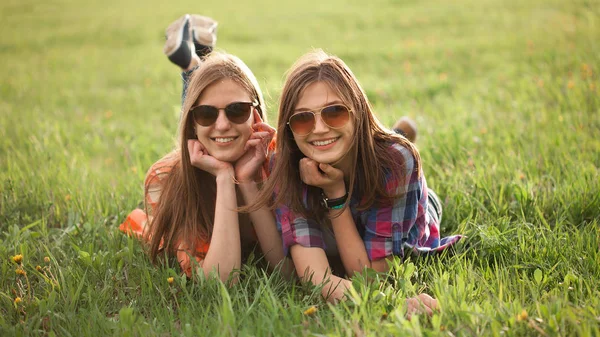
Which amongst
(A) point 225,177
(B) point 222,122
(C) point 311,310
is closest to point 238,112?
(B) point 222,122

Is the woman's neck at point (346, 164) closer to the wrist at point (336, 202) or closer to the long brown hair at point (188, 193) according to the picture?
the wrist at point (336, 202)

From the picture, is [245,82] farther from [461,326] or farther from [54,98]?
[54,98]

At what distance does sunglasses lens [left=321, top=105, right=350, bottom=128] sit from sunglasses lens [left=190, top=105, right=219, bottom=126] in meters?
0.59

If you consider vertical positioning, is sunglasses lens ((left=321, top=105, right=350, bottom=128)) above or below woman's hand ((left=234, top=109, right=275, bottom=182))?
above

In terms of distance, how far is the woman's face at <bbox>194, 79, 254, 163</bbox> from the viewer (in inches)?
114

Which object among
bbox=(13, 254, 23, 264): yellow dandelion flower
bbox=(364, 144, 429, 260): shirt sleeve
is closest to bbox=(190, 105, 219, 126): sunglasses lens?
bbox=(364, 144, 429, 260): shirt sleeve

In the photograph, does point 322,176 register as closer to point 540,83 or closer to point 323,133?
point 323,133

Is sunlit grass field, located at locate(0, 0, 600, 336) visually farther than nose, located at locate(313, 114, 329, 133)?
No

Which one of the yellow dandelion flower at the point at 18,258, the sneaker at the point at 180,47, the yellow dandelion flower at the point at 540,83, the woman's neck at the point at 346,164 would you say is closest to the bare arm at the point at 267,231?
the woman's neck at the point at 346,164

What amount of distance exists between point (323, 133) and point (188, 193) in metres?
0.81

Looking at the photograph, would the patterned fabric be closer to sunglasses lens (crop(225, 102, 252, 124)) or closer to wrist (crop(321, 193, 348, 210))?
sunglasses lens (crop(225, 102, 252, 124))

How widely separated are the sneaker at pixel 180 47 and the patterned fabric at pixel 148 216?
2.88ft

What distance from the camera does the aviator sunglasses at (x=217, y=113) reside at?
2895 mm

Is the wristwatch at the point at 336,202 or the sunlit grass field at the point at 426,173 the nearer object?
A: the sunlit grass field at the point at 426,173
